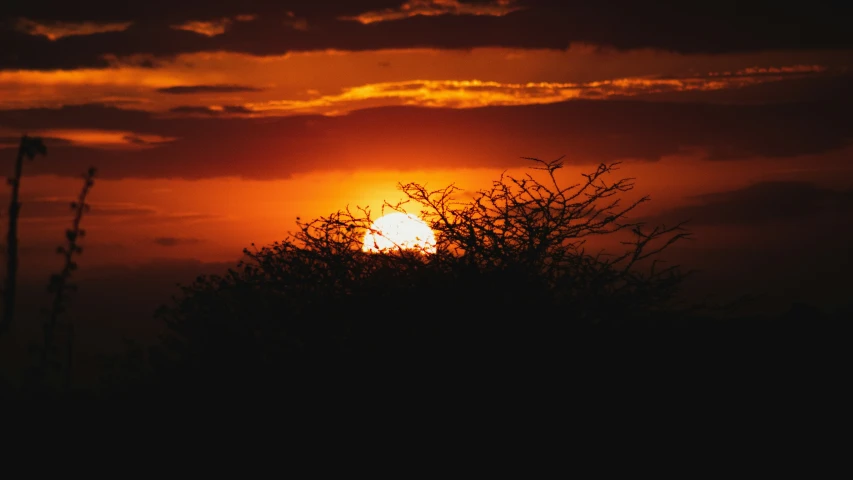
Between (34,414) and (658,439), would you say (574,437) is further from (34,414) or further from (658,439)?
(34,414)

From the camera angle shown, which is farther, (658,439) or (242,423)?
(242,423)

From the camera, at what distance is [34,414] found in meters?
11.6

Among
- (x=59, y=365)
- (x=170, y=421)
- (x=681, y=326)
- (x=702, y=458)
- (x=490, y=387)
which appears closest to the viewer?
(x=702, y=458)

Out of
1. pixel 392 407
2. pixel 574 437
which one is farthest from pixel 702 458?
pixel 392 407

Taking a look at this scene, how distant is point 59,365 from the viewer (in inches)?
645

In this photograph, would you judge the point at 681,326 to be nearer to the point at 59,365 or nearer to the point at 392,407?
the point at 392,407

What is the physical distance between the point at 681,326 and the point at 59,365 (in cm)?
1064

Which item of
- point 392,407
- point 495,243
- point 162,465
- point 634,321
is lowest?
point 162,465

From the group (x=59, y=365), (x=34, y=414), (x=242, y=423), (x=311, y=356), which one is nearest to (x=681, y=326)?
(x=311, y=356)

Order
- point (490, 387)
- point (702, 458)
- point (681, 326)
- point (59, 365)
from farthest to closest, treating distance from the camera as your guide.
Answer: point (59, 365)
point (681, 326)
point (490, 387)
point (702, 458)

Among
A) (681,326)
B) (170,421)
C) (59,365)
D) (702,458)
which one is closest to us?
(702,458)

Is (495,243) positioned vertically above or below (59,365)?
above

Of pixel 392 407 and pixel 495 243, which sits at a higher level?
pixel 495 243

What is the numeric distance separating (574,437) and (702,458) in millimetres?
1307
